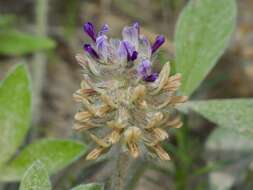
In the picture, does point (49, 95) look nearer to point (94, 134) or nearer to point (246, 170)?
point (246, 170)

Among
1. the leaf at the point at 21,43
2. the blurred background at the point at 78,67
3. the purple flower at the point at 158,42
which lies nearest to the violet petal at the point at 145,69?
the purple flower at the point at 158,42

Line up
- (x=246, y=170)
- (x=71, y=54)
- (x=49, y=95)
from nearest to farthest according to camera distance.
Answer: (x=246, y=170) → (x=49, y=95) → (x=71, y=54)

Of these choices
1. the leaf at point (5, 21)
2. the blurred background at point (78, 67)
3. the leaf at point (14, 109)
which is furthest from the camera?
the leaf at point (5, 21)

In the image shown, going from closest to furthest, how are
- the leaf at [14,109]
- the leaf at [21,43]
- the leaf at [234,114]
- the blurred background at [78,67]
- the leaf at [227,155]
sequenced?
the leaf at [234,114] → the leaf at [14,109] → the leaf at [227,155] → the blurred background at [78,67] → the leaf at [21,43]

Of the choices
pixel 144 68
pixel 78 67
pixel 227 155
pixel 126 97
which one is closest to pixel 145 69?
pixel 144 68

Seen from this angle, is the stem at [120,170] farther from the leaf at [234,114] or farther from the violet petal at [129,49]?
the leaf at [234,114]

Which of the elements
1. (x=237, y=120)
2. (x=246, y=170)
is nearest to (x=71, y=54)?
(x=246, y=170)

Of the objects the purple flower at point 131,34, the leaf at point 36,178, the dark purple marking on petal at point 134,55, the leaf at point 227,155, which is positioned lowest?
the leaf at point 227,155
